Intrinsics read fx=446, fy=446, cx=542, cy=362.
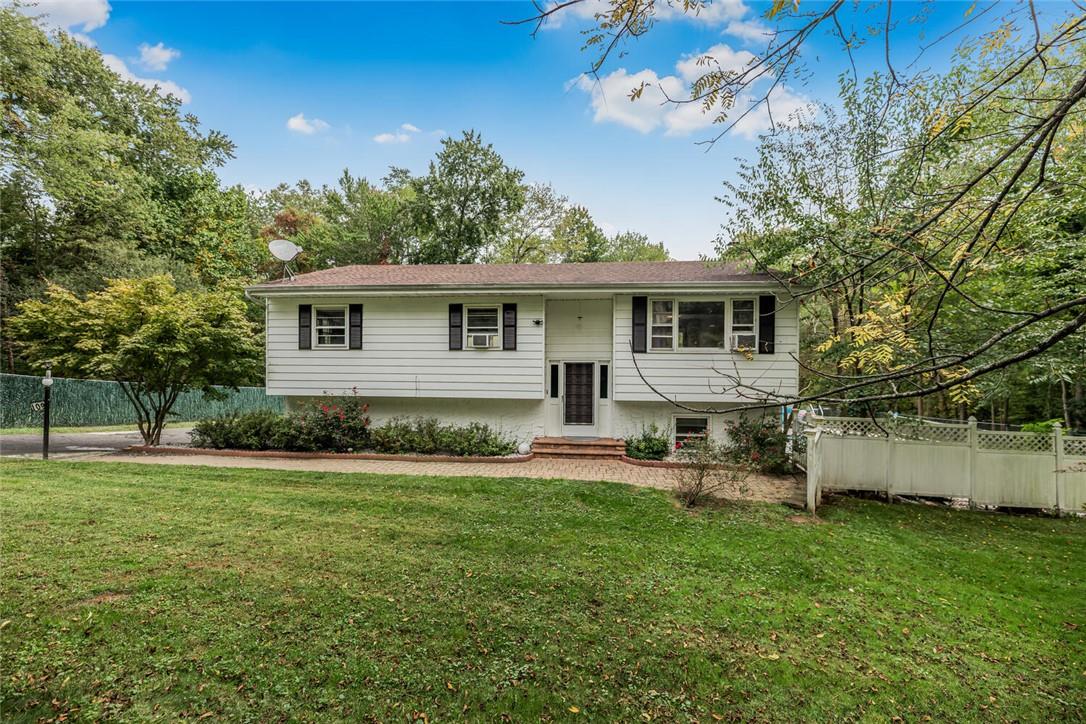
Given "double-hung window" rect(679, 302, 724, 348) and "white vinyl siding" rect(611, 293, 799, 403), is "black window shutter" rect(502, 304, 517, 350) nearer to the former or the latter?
"white vinyl siding" rect(611, 293, 799, 403)

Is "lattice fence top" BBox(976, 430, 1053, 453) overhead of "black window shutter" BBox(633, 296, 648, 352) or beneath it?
beneath

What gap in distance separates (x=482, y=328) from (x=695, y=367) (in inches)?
201

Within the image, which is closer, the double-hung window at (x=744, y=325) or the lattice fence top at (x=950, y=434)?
the lattice fence top at (x=950, y=434)

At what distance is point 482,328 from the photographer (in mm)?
10938

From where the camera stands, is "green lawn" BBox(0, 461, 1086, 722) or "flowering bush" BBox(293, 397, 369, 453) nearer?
"green lawn" BBox(0, 461, 1086, 722)

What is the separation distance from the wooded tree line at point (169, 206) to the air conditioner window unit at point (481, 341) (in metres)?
12.9

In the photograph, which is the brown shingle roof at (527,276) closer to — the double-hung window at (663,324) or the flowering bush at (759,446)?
the double-hung window at (663,324)

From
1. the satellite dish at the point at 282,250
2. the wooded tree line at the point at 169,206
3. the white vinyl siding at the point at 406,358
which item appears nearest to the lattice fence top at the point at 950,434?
the white vinyl siding at the point at 406,358

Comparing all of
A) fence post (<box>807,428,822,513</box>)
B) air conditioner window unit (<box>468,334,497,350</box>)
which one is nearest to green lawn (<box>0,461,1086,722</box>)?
fence post (<box>807,428,822,513</box>)

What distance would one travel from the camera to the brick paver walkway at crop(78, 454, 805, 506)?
793 cm

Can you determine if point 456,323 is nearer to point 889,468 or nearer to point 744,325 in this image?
point 744,325

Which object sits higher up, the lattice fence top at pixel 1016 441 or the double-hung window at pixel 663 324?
the double-hung window at pixel 663 324

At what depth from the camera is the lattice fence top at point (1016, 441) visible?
21.9ft

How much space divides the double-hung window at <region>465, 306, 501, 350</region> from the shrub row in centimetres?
202
